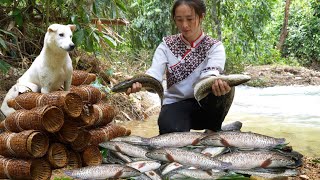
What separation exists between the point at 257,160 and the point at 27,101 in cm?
161

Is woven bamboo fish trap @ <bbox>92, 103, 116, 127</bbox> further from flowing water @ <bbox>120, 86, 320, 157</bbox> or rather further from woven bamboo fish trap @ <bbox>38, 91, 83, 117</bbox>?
flowing water @ <bbox>120, 86, 320, 157</bbox>

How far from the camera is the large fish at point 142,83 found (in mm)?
3371

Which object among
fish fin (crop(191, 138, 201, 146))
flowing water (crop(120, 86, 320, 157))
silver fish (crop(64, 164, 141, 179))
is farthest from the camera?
flowing water (crop(120, 86, 320, 157))

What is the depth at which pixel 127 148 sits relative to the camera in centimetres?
302

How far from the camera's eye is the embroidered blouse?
12.4 feet

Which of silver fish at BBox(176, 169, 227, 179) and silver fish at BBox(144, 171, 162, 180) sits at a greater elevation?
silver fish at BBox(176, 169, 227, 179)

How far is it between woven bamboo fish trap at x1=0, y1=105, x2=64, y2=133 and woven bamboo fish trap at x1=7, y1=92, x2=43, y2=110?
0.38ft

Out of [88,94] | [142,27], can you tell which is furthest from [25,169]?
[142,27]

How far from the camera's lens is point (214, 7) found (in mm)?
10117

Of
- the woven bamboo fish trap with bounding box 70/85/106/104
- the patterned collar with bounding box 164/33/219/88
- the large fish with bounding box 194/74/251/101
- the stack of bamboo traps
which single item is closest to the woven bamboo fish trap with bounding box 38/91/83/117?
the stack of bamboo traps

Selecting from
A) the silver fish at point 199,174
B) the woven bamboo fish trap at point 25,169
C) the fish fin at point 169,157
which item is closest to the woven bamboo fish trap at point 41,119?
the woven bamboo fish trap at point 25,169

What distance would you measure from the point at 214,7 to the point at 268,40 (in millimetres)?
10313

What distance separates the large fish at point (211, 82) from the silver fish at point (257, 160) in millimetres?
649

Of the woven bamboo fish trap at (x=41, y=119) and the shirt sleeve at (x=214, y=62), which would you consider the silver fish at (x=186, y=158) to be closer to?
the woven bamboo fish trap at (x=41, y=119)
